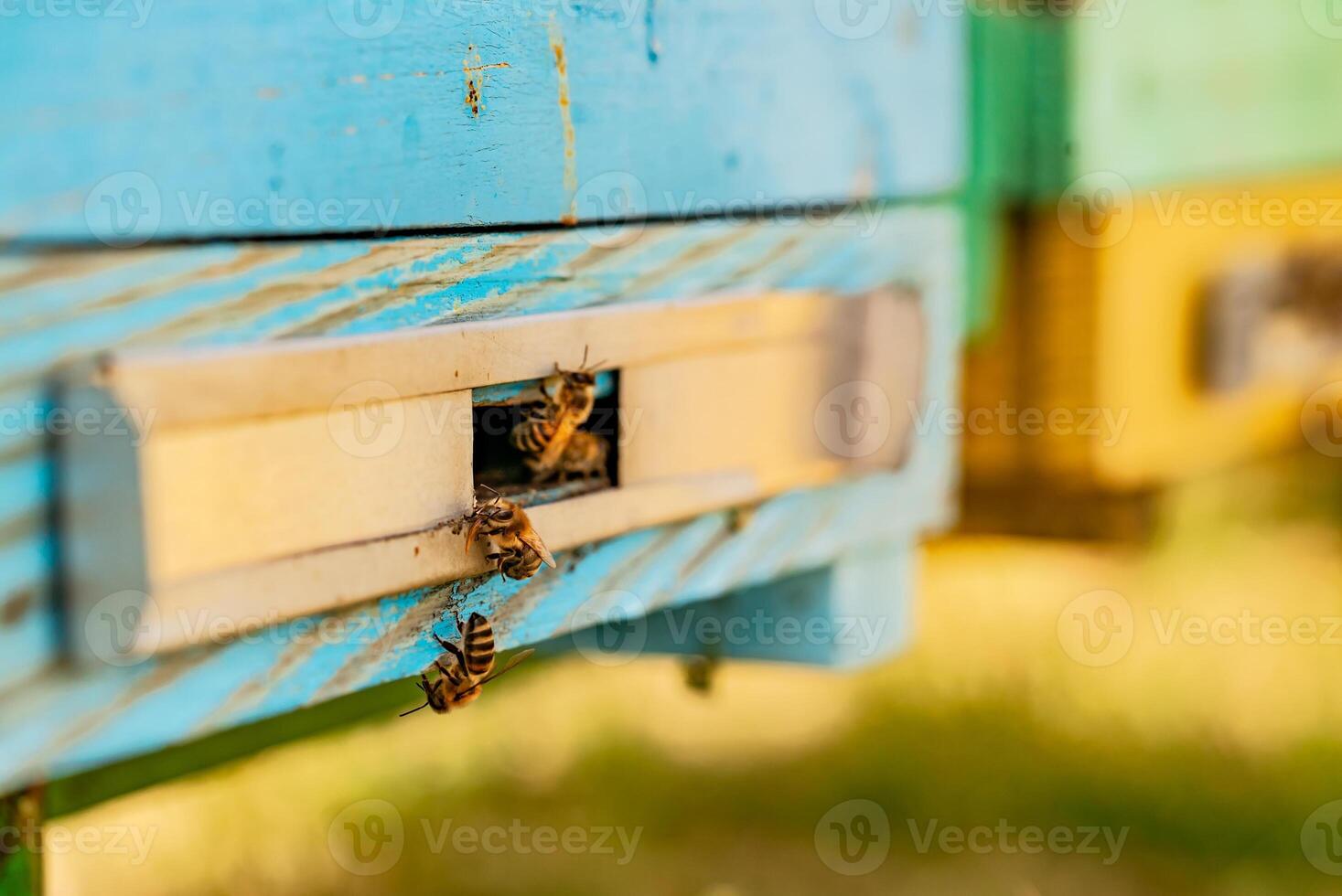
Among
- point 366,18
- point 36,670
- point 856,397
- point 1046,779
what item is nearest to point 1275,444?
point 1046,779

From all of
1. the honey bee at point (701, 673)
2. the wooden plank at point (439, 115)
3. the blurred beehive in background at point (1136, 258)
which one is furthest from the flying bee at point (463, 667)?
the blurred beehive in background at point (1136, 258)

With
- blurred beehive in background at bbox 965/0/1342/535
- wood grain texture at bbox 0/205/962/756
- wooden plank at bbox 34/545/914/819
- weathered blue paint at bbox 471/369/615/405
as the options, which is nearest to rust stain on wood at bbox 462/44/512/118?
wood grain texture at bbox 0/205/962/756

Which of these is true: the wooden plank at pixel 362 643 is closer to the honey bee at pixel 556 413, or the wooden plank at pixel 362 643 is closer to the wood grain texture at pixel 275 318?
the wood grain texture at pixel 275 318

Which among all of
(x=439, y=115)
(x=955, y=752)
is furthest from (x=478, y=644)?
(x=955, y=752)

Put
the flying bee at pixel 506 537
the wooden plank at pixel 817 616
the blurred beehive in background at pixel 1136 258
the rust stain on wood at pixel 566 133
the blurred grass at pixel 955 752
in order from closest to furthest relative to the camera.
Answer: the flying bee at pixel 506 537
the rust stain on wood at pixel 566 133
the wooden plank at pixel 817 616
the blurred beehive in background at pixel 1136 258
the blurred grass at pixel 955 752

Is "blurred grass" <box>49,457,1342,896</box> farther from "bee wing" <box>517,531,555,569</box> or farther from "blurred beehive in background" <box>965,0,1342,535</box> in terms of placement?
"bee wing" <box>517,531,555,569</box>
